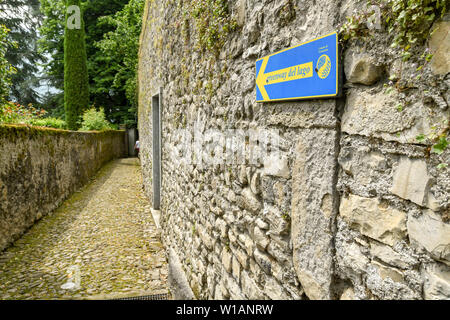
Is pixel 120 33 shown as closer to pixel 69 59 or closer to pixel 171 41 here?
pixel 69 59

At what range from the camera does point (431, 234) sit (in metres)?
0.86

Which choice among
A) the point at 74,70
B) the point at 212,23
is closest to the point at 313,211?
the point at 212,23

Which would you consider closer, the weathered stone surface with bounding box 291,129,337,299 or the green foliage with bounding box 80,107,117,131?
the weathered stone surface with bounding box 291,129,337,299

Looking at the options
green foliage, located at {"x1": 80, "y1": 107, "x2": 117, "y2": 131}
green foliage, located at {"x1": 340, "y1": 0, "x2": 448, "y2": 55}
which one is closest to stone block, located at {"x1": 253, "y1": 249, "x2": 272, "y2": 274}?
green foliage, located at {"x1": 340, "y1": 0, "x2": 448, "y2": 55}

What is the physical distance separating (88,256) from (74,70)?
16379mm

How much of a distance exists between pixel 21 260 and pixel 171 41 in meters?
3.58

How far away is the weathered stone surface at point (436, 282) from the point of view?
32.8 inches

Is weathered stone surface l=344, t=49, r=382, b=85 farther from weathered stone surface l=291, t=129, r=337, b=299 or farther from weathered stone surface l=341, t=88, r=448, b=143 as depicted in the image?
weathered stone surface l=291, t=129, r=337, b=299

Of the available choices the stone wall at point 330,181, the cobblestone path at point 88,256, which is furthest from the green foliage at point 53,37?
the stone wall at point 330,181

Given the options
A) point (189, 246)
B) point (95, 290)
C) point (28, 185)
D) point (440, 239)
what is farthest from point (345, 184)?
point (28, 185)

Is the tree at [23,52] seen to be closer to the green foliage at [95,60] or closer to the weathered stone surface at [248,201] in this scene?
the green foliage at [95,60]

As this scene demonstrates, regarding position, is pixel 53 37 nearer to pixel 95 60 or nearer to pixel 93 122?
pixel 95 60

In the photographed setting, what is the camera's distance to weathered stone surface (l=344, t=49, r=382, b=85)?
1.03m

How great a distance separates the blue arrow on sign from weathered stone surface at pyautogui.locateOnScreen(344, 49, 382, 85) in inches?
1.6
